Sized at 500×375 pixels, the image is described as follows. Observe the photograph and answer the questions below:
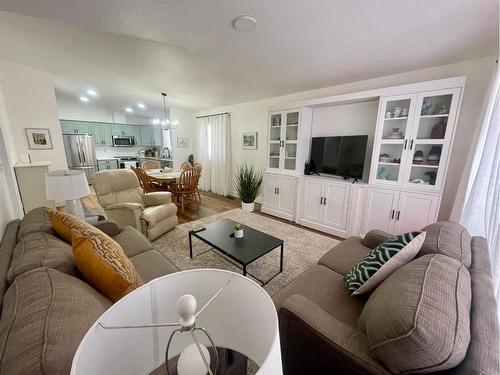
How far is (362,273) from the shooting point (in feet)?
3.93

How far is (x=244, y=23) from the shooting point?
170 centimetres

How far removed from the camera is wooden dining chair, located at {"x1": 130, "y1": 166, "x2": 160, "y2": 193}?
4.22m

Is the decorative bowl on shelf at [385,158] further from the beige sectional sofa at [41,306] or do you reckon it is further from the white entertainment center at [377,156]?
the beige sectional sofa at [41,306]

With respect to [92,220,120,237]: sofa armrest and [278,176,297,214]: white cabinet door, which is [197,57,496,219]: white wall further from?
[92,220,120,237]: sofa armrest

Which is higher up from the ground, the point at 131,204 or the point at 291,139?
the point at 291,139

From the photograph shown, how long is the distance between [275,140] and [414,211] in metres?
2.38

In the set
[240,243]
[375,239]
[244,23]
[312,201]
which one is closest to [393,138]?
[312,201]

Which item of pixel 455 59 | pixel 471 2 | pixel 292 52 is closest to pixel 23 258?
pixel 292 52

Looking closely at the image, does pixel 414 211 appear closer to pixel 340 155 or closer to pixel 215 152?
pixel 340 155

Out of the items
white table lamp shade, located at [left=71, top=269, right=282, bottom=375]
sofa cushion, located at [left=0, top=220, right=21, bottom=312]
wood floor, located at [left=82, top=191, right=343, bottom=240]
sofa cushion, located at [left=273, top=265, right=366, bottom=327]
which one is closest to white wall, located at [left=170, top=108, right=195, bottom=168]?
wood floor, located at [left=82, top=191, right=343, bottom=240]

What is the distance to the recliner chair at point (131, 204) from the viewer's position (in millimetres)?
2573

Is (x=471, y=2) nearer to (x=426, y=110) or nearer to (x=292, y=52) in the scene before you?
(x=426, y=110)

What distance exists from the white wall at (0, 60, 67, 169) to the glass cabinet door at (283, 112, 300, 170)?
4.61m

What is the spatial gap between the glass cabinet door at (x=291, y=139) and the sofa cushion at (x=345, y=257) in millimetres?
2059
